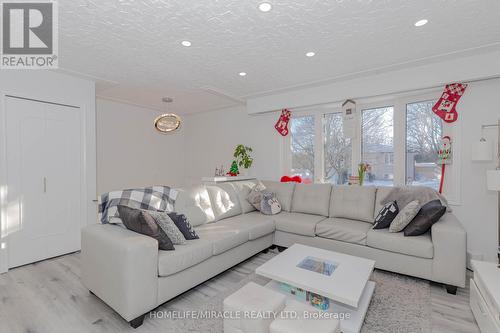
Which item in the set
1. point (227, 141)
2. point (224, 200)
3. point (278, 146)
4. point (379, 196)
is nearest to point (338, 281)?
point (379, 196)

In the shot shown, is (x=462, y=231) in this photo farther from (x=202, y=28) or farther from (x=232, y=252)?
(x=202, y=28)

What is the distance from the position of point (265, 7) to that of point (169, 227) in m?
2.06

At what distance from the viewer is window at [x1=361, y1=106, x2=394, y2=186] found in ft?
12.2

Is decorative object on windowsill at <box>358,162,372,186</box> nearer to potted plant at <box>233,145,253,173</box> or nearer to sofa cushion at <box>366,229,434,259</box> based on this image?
sofa cushion at <box>366,229,434,259</box>

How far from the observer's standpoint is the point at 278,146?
4742 mm

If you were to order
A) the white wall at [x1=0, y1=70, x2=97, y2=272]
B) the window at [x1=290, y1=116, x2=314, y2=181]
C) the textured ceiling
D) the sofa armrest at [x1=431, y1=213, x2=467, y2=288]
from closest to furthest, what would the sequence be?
1. the textured ceiling
2. the sofa armrest at [x1=431, y1=213, x2=467, y2=288]
3. the white wall at [x1=0, y1=70, x2=97, y2=272]
4. the window at [x1=290, y1=116, x2=314, y2=181]

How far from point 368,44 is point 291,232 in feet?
7.90

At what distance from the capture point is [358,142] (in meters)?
3.95

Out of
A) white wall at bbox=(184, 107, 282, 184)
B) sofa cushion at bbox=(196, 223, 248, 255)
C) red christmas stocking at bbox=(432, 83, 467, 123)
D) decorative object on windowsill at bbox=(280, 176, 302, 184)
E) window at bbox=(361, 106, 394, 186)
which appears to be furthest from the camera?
white wall at bbox=(184, 107, 282, 184)

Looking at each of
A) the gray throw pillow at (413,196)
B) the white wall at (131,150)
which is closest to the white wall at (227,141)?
the white wall at (131,150)

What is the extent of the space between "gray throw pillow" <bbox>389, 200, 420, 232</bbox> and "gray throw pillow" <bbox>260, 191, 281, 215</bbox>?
1551 mm

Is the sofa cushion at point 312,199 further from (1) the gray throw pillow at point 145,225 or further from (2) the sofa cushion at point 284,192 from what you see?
(1) the gray throw pillow at point 145,225

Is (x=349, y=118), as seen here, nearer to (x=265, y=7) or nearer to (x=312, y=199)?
(x=312, y=199)

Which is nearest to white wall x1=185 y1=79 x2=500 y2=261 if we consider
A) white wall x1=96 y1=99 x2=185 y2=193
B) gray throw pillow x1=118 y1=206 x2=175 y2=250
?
white wall x1=96 y1=99 x2=185 y2=193
